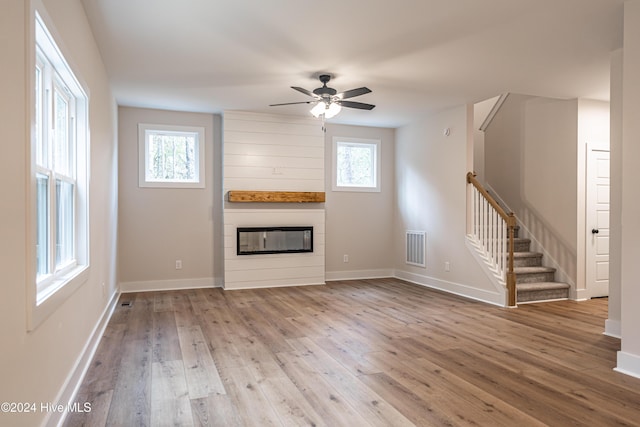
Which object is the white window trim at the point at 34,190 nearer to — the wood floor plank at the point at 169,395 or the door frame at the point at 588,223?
the wood floor plank at the point at 169,395

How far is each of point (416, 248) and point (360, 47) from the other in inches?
157

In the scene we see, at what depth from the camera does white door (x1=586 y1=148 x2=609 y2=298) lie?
221 inches

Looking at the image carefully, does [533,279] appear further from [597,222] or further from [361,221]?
[361,221]

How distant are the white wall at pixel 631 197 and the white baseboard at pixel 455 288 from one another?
7.28 ft

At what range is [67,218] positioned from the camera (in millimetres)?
3041

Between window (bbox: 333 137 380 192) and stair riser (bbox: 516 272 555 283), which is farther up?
window (bbox: 333 137 380 192)

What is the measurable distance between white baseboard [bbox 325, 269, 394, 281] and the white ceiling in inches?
123

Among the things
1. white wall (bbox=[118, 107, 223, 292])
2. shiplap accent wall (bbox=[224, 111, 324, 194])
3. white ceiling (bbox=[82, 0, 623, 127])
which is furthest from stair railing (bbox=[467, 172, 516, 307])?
white wall (bbox=[118, 107, 223, 292])

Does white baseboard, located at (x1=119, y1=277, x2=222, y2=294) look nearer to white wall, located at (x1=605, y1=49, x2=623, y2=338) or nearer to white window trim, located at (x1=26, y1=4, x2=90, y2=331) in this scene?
white window trim, located at (x1=26, y1=4, x2=90, y2=331)

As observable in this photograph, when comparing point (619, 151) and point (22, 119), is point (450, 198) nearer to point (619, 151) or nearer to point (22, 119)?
point (619, 151)

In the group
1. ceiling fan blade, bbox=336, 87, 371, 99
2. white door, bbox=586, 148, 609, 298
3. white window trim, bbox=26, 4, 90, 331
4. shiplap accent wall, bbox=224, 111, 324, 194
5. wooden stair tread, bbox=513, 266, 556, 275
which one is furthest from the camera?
shiplap accent wall, bbox=224, 111, 324, 194

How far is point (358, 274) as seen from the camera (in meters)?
7.50

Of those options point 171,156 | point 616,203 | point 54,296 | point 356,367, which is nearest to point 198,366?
point 356,367

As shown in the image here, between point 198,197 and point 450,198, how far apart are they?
381 centimetres
